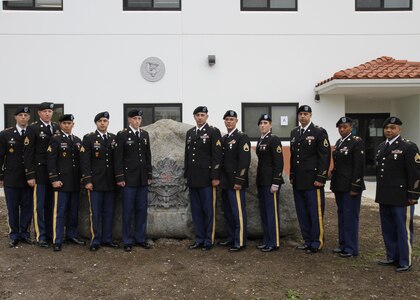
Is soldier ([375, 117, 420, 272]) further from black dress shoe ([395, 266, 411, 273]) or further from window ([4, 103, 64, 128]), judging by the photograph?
window ([4, 103, 64, 128])

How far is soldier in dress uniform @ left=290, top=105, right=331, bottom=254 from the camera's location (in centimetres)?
607

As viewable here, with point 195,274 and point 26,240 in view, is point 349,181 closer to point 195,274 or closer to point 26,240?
point 195,274

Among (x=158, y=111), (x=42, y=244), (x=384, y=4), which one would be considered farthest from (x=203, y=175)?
(x=384, y=4)

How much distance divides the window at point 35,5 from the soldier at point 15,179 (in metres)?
7.38

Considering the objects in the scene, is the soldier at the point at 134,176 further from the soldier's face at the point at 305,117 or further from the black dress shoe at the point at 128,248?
the soldier's face at the point at 305,117

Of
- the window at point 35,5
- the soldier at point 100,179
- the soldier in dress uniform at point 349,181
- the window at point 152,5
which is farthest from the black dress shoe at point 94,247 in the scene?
the window at point 35,5

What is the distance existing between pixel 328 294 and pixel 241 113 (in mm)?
8846

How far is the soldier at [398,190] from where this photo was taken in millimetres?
5262

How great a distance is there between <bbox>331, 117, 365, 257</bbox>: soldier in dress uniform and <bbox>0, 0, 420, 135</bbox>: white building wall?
718 cm

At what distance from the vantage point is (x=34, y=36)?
1265 cm

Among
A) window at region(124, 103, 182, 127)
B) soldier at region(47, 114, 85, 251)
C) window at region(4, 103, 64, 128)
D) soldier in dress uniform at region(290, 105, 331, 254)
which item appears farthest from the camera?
window at region(124, 103, 182, 127)

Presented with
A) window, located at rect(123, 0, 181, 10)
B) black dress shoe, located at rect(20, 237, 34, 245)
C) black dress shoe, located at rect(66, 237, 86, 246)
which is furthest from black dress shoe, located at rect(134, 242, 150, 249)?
window, located at rect(123, 0, 181, 10)

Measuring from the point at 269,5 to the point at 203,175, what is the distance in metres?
8.44

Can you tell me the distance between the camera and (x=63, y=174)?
6.23 metres
